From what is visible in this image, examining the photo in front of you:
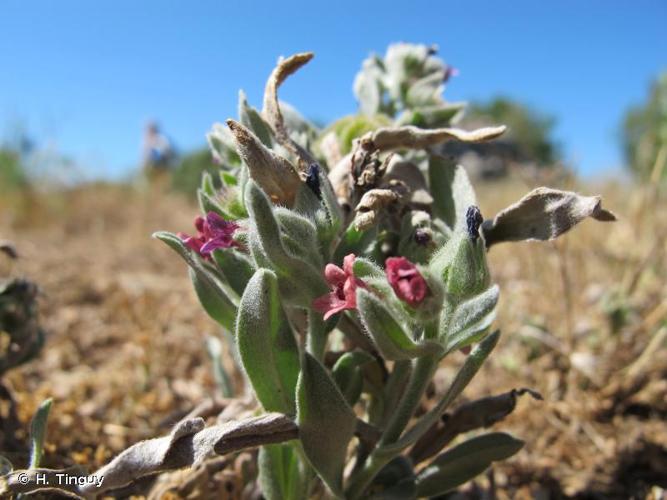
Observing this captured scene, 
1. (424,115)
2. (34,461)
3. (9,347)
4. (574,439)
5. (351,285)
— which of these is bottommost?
(574,439)

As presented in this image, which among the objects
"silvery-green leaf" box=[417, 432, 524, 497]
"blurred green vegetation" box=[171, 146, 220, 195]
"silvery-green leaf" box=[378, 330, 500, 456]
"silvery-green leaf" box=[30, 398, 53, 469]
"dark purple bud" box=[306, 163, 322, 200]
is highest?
"blurred green vegetation" box=[171, 146, 220, 195]

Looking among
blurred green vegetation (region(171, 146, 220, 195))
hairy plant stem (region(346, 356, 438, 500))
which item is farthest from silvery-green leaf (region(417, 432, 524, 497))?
blurred green vegetation (region(171, 146, 220, 195))

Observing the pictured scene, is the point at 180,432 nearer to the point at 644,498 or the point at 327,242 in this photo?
the point at 327,242

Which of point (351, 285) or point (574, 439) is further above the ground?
point (351, 285)

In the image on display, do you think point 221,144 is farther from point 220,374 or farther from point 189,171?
point 189,171

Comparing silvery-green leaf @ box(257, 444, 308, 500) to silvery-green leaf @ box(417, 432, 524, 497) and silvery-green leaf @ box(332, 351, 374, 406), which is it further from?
silvery-green leaf @ box(417, 432, 524, 497)

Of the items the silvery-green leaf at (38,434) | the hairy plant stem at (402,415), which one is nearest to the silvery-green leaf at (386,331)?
the hairy plant stem at (402,415)

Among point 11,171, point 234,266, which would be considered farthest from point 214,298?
point 11,171

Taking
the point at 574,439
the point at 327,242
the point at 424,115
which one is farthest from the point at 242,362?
the point at 574,439
